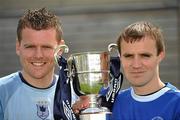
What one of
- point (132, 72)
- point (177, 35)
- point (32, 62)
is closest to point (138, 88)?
point (132, 72)

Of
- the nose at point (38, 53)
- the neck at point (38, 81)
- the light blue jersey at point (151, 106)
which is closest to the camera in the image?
the light blue jersey at point (151, 106)

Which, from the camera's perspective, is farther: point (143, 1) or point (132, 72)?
point (143, 1)

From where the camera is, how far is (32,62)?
93.0 inches

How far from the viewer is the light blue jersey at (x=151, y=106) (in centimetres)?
208

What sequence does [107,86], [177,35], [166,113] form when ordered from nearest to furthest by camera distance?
[166,113], [107,86], [177,35]

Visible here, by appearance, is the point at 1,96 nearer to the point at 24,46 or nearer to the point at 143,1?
the point at 24,46

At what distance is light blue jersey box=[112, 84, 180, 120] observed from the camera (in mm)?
2076

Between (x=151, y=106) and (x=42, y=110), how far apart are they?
0.55 m

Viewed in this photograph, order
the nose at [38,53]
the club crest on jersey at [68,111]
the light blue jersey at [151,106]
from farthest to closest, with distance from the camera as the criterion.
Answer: the nose at [38,53], the club crest on jersey at [68,111], the light blue jersey at [151,106]

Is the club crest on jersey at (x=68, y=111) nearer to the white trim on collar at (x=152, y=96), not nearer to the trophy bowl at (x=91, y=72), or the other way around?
the trophy bowl at (x=91, y=72)

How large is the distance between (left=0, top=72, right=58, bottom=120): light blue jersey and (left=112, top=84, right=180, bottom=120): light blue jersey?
0.37 meters

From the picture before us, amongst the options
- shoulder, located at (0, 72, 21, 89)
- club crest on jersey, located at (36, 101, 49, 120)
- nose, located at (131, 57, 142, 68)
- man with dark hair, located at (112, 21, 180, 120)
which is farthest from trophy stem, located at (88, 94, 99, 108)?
shoulder, located at (0, 72, 21, 89)

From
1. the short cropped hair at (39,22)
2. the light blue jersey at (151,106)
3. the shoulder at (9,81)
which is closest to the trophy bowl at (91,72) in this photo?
the light blue jersey at (151,106)

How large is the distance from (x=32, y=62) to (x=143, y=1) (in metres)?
2.76
